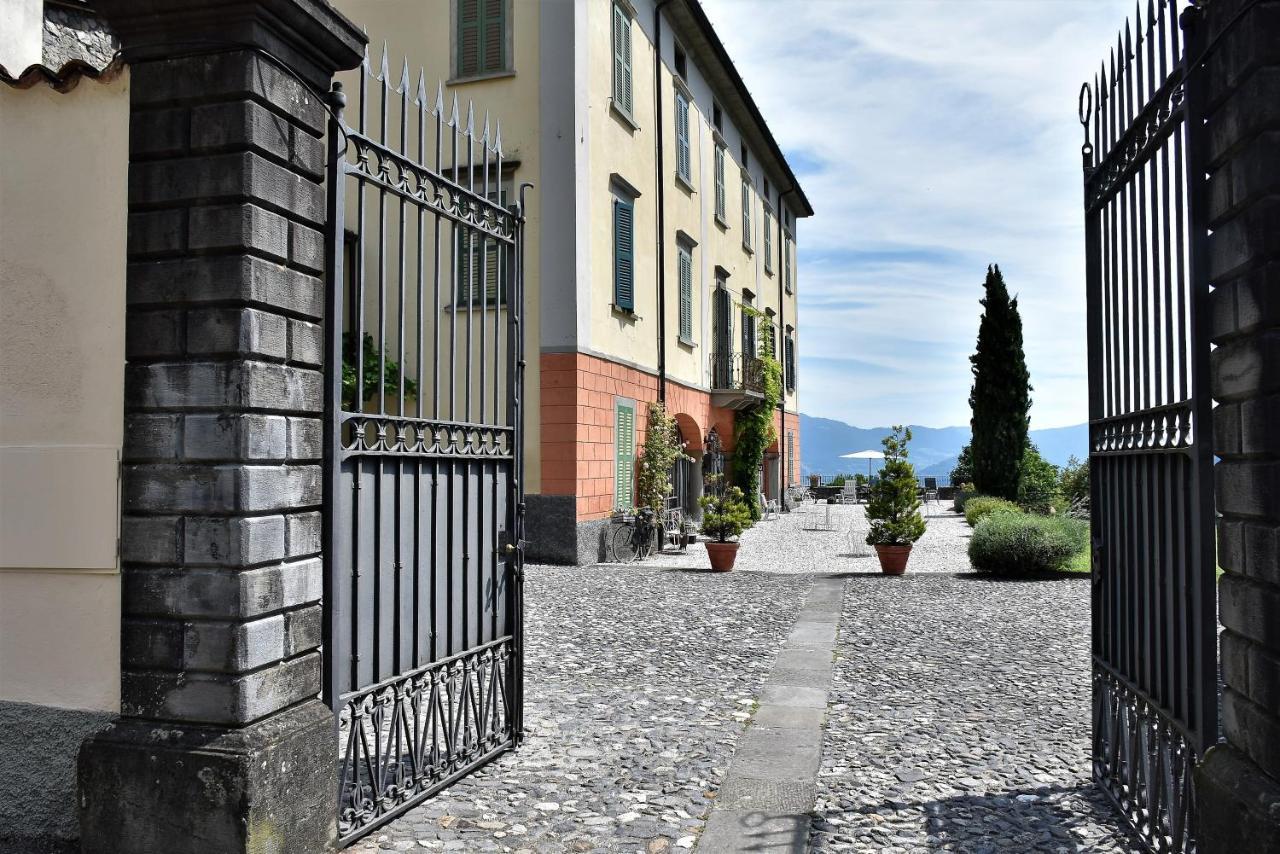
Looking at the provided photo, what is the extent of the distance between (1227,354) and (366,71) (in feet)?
10.6

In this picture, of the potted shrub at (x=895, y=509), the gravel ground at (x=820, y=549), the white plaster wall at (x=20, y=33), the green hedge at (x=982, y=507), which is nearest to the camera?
A: the white plaster wall at (x=20, y=33)

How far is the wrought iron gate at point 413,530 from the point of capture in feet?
12.1

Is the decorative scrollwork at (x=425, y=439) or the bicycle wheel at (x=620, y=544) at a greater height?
the decorative scrollwork at (x=425, y=439)

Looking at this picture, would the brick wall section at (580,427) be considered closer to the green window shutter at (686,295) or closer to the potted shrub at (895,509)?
the green window shutter at (686,295)

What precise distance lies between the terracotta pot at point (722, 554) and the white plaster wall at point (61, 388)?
9950 mm

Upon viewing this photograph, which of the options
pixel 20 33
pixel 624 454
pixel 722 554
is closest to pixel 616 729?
pixel 20 33

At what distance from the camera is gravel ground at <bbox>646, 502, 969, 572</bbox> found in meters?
14.3

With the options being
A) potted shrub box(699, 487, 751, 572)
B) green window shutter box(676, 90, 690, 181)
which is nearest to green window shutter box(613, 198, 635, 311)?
green window shutter box(676, 90, 690, 181)

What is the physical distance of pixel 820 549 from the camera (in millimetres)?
17016

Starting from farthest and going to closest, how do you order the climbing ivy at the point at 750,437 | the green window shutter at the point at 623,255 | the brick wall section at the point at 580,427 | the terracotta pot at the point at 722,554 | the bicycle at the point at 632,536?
1. the climbing ivy at the point at 750,437
2. the green window shutter at the point at 623,255
3. the bicycle at the point at 632,536
4. the brick wall section at the point at 580,427
5. the terracotta pot at the point at 722,554

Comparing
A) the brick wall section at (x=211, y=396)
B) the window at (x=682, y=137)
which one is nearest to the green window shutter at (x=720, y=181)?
the window at (x=682, y=137)

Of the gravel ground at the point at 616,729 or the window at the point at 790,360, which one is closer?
the gravel ground at the point at 616,729

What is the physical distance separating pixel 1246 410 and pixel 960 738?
9.35ft

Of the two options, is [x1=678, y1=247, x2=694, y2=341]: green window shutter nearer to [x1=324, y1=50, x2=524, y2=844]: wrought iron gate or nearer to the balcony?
the balcony
